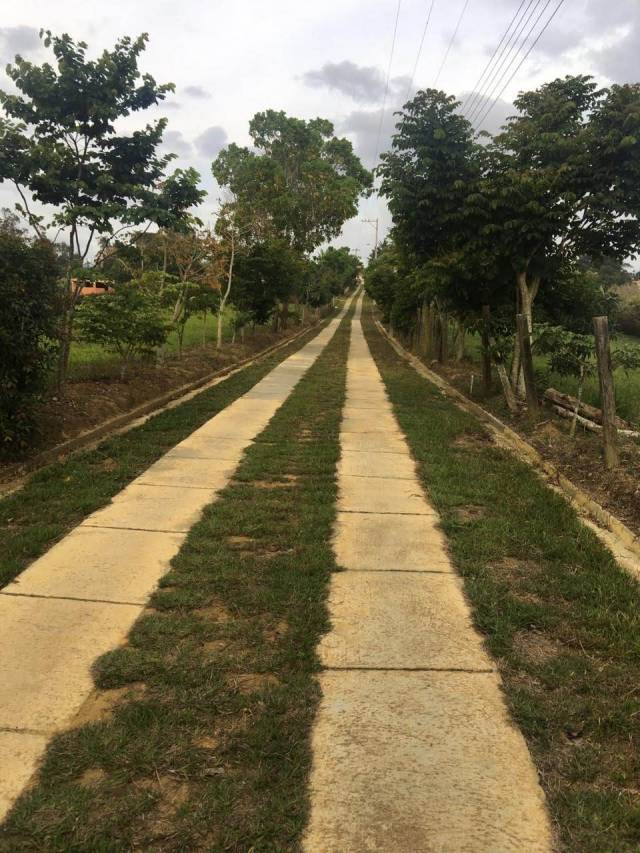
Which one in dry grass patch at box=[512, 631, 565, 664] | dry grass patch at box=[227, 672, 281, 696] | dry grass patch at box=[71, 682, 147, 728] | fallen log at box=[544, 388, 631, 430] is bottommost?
dry grass patch at box=[71, 682, 147, 728]

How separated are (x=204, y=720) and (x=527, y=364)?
26.7ft

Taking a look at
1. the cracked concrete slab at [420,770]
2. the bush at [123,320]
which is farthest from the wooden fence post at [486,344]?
the cracked concrete slab at [420,770]

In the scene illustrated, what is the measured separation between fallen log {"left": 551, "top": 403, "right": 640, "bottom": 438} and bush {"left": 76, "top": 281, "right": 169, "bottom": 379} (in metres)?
6.71

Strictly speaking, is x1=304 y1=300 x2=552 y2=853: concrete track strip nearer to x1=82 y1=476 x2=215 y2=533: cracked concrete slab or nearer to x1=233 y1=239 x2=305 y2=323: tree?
x1=82 y1=476 x2=215 y2=533: cracked concrete slab

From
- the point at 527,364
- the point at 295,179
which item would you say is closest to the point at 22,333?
the point at 527,364

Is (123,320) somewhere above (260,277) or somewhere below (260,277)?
below

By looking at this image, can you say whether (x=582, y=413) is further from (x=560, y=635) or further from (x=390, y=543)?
(x=560, y=635)

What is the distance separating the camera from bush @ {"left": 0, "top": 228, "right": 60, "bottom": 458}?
5.94m

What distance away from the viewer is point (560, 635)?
3.33m

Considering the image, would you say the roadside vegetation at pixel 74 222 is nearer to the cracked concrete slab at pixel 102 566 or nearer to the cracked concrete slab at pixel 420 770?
the cracked concrete slab at pixel 102 566

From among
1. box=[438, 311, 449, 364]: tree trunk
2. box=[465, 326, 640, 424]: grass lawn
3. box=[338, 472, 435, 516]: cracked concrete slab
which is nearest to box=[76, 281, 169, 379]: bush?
box=[338, 472, 435, 516]: cracked concrete slab

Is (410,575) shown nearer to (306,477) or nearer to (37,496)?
(306,477)

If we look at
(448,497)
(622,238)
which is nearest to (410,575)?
(448,497)

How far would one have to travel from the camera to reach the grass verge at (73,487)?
4406mm
